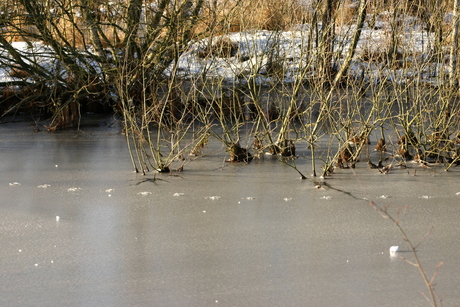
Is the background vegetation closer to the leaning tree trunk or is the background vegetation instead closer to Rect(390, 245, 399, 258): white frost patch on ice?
the leaning tree trunk

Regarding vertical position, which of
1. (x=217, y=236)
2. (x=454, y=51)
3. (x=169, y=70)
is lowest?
(x=217, y=236)

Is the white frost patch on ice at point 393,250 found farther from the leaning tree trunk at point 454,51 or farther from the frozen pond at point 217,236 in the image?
the leaning tree trunk at point 454,51

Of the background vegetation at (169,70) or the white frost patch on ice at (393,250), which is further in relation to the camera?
the background vegetation at (169,70)

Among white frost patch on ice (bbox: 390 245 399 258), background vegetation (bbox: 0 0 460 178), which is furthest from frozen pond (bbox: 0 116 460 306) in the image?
background vegetation (bbox: 0 0 460 178)

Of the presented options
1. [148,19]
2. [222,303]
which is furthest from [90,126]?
[222,303]

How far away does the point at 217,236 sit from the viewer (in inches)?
196

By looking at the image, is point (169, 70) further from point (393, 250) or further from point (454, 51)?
point (393, 250)

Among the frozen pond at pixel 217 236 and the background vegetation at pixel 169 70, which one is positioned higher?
the background vegetation at pixel 169 70

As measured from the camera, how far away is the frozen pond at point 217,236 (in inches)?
153

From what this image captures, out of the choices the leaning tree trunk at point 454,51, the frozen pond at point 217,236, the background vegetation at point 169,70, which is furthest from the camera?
the background vegetation at point 169,70

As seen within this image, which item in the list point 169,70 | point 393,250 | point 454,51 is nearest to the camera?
point 393,250

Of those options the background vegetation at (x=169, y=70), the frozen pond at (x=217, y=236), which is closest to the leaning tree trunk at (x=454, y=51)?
the background vegetation at (x=169, y=70)

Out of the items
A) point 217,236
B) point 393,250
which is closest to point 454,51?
point 393,250

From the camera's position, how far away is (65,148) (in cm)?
900
